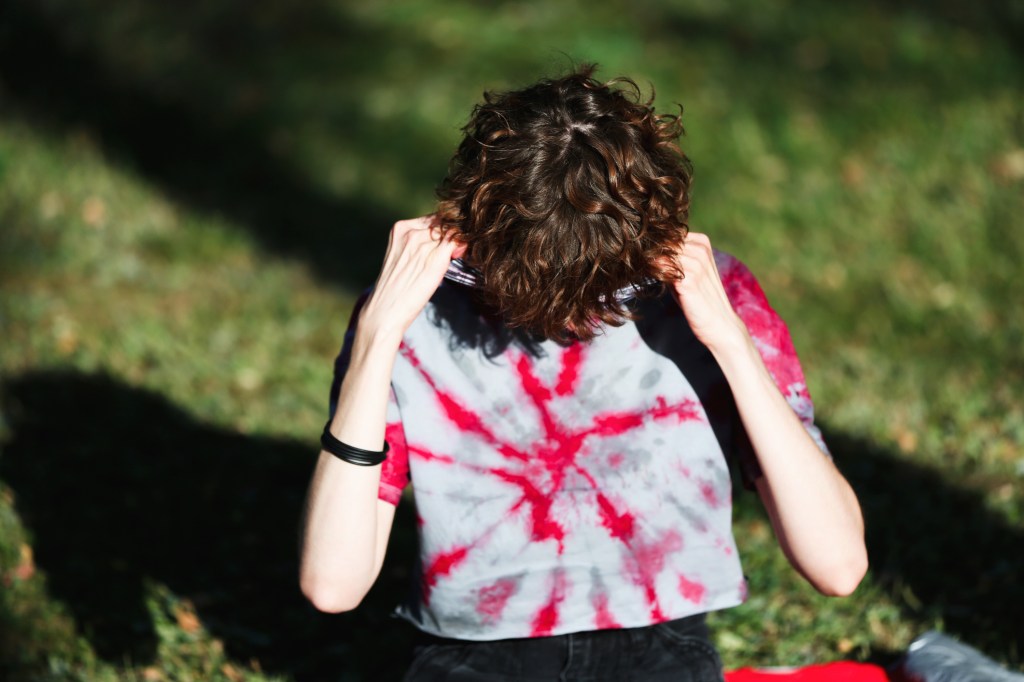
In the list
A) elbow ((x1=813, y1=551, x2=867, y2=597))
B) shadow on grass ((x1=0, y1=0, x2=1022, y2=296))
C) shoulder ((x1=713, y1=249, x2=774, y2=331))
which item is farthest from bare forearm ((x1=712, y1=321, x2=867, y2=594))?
shadow on grass ((x1=0, y1=0, x2=1022, y2=296))

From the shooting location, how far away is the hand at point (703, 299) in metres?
2.03

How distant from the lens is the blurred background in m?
3.47

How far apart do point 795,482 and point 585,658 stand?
57cm

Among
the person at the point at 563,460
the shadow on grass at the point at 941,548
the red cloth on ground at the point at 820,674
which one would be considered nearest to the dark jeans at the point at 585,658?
the person at the point at 563,460

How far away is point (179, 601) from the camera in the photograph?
3.52 meters

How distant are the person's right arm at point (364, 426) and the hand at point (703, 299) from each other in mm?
420

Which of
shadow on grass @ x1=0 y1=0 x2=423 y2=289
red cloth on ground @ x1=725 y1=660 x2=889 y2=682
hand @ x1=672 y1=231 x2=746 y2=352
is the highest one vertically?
shadow on grass @ x1=0 y1=0 x2=423 y2=289

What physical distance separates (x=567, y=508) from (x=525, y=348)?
13.6 inches

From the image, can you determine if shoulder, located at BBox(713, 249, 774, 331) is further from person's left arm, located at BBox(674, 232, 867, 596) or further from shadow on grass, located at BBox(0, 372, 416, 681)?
shadow on grass, located at BBox(0, 372, 416, 681)

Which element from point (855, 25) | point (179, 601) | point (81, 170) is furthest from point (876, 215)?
point (81, 170)

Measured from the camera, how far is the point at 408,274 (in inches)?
82.9

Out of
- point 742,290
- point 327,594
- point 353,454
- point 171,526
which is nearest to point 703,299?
point 742,290

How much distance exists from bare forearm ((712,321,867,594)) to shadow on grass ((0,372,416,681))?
5.07 ft

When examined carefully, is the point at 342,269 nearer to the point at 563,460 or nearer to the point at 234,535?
the point at 234,535
